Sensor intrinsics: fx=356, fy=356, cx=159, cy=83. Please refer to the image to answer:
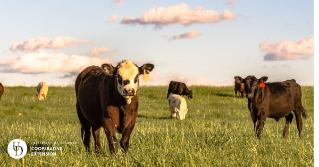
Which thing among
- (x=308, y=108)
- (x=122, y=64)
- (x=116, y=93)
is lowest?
(x=308, y=108)

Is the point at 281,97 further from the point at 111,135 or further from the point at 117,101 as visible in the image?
the point at 111,135

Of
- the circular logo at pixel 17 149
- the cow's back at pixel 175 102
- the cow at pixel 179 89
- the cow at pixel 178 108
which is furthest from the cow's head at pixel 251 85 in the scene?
the cow at pixel 179 89

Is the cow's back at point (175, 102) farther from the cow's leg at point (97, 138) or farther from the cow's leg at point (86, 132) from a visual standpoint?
the cow's leg at point (97, 138)

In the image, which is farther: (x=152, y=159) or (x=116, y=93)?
(x=116, y=93)

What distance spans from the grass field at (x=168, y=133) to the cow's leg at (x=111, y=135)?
21 cm

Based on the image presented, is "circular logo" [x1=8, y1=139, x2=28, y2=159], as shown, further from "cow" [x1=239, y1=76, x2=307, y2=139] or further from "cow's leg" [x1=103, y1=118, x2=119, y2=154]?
"cow" [x1=239, y1=76, x2=307, y2=139]

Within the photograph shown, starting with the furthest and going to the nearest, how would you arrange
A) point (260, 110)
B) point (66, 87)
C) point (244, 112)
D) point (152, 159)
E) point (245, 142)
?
point (66, 87) → point (244, 112) → point (260, 110) → point (245, 142) → point (152, 159)

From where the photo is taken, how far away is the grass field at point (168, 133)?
21.6ft

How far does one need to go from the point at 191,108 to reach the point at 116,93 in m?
19.7

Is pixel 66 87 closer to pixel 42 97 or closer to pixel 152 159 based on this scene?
pixel 42 97

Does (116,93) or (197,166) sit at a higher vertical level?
(116,93)

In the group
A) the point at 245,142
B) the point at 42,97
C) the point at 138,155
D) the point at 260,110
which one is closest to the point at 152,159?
the point at 138,155

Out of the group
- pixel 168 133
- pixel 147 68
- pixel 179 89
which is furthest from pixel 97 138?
pixel 179 89

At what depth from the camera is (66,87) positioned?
36906 millimetres
